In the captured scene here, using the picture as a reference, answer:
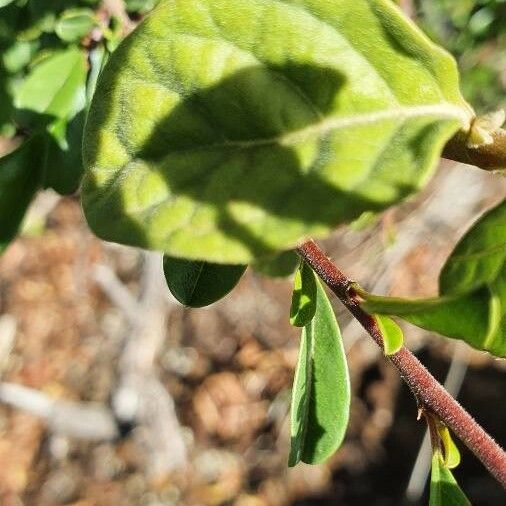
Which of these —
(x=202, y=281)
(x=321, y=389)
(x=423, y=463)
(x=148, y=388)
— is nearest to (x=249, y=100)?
(x=202, y=281)

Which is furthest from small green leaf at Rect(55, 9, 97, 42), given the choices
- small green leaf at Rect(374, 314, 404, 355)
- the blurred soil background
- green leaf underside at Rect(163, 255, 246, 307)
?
the blurred soil background

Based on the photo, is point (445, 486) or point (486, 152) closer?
point (486, 152)

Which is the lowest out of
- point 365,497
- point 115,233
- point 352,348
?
point 365,497

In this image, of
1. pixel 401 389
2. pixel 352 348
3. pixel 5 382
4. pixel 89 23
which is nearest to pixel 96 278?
pixel 5 382

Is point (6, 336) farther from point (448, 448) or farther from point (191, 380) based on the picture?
point (448, 448)

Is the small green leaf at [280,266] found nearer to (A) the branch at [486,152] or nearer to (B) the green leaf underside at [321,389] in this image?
(B) the green leaf underside at [321,389]

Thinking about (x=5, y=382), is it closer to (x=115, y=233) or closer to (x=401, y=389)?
(x=401, y=389)
